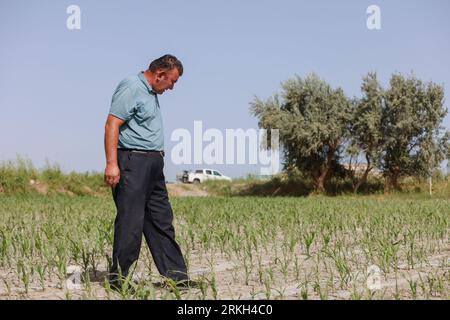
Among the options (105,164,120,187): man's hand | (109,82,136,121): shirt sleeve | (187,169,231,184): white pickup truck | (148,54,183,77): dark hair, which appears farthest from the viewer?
(187,169,231,184): white pickup truck

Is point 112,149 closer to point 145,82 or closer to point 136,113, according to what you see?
point 136,113

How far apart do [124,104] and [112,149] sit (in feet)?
1.47

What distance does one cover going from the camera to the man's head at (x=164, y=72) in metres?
5.96

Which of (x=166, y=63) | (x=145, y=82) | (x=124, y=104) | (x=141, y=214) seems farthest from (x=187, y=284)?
(x=166, y=63)

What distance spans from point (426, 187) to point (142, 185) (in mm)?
33379

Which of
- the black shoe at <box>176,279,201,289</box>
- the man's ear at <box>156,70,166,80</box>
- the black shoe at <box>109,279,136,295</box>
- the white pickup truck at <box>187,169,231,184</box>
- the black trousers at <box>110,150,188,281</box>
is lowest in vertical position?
the white pickup truck at <box>187,169,231,184</box>

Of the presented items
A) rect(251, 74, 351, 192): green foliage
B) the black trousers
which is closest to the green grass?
rect(251, 74, 351, 192): green foliage

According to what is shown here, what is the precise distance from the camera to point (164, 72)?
596 cm

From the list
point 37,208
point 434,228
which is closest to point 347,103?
point 37,208

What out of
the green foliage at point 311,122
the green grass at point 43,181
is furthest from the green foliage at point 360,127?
the green grass at point 43,181

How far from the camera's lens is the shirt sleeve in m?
5.74

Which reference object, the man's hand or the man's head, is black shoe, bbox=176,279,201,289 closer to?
the man's hand

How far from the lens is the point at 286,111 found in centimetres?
3772
